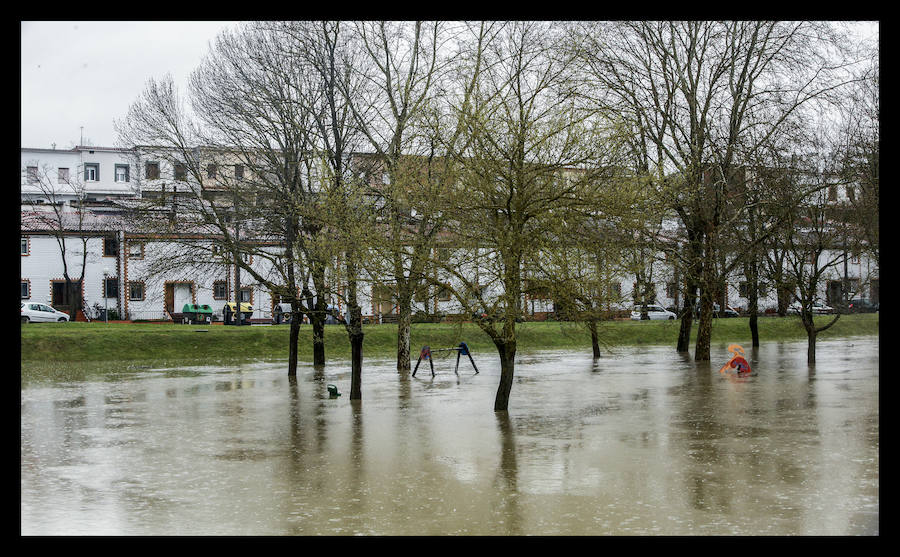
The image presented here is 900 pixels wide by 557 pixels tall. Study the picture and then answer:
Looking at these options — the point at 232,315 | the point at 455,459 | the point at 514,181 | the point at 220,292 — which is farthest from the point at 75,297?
the point at 455,459

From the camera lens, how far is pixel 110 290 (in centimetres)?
5919

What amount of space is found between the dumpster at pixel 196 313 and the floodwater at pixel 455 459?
32743 mm

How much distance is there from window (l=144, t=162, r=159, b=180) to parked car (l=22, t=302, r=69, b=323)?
21202mm

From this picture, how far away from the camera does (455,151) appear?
1752cm

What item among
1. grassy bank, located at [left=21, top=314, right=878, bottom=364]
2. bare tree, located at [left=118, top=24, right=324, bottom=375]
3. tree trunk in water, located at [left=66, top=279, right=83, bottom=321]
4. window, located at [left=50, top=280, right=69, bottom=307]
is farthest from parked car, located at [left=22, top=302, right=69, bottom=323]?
bare tree, located at [left=118, top=24, right=324, bottom=375]

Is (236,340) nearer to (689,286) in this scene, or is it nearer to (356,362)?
(689,286)

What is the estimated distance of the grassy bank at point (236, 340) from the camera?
3828cm

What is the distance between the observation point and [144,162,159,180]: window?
100ft

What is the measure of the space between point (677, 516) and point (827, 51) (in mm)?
24395

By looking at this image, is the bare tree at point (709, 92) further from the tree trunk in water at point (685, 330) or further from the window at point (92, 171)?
the window at point (92, 171)

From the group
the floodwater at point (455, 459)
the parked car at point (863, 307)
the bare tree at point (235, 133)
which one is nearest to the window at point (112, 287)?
the bare tree at point (235, 133)

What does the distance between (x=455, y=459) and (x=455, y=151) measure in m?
6.27

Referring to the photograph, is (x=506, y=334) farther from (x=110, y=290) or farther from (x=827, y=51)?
(x=110, y=290)
